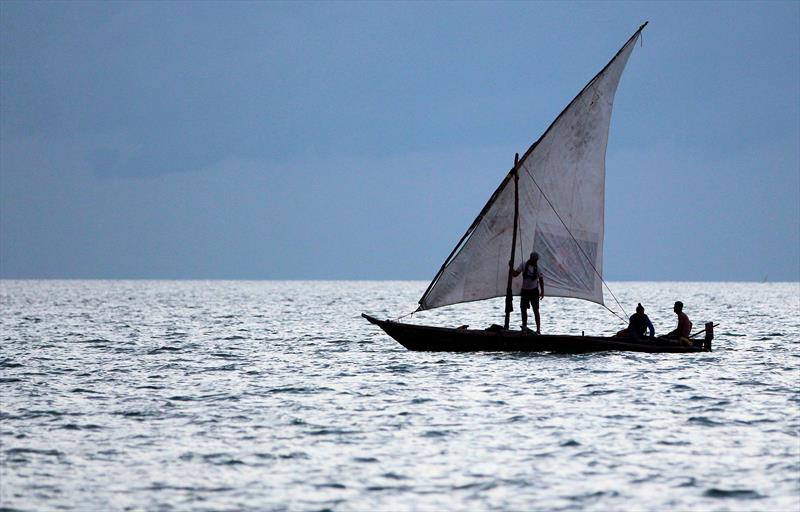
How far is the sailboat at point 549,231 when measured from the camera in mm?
30922

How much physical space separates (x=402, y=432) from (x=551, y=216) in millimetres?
13469

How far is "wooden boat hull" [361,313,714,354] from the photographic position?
30703 millimetres

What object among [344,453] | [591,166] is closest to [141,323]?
[591,166]

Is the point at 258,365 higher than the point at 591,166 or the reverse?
the reverse

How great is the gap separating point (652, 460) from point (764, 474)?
1727 millimetres

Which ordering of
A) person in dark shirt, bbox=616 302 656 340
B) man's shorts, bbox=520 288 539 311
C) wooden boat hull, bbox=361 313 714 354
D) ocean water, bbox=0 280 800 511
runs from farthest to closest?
person in dark shirt, bbox=616 302 656 340 → man's shorts, bbox=520 288 539 311 → wooden boat hull, bbox=361 313 714 354 → ocean water, bbox=0 280 800 511

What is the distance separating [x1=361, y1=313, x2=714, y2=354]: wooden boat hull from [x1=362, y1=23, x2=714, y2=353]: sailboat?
0.11 ft

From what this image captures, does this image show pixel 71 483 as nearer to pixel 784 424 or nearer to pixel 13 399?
pixel 13 399

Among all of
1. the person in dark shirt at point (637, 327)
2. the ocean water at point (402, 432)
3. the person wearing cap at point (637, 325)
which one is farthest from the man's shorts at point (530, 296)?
the person wearing cap at point (637, 325)

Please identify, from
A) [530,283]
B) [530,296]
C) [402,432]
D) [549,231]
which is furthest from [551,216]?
[402,432]

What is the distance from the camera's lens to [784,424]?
66.3ft

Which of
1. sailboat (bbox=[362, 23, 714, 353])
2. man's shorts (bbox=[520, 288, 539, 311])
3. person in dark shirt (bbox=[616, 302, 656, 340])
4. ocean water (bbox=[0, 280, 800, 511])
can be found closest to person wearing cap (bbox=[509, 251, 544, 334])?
man's shorts (bbox=[520, 288, 539, 311])

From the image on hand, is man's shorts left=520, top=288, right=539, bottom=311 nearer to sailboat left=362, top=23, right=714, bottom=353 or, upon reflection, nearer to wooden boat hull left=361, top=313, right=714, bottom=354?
sailboat left=362, top=23, right=714, bottom=353

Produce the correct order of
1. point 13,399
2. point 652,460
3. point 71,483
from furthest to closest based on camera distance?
point 13,399 → point 652,460 → point 71,483
